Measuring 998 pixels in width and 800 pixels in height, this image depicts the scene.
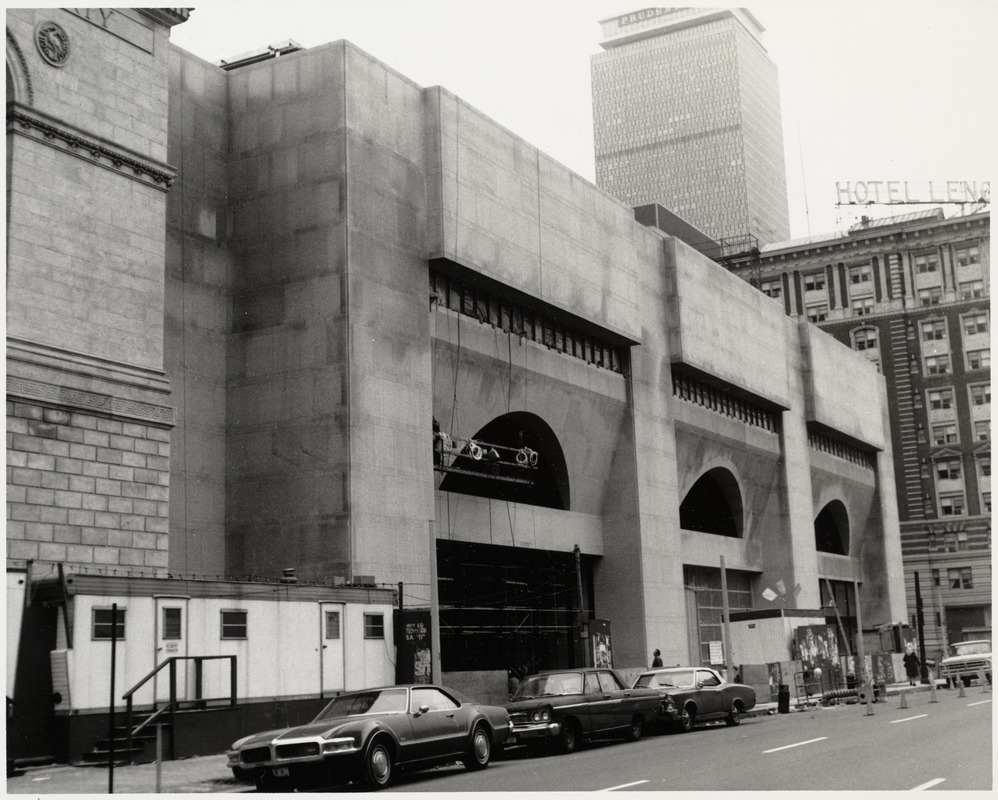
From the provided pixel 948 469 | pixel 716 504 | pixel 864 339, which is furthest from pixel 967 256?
pixel 716 504

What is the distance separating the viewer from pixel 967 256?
93.6m

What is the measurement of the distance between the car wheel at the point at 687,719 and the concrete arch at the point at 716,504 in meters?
27.0

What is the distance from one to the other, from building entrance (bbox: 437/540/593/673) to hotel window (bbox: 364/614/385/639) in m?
8.00

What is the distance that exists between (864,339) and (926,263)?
743 centimetres

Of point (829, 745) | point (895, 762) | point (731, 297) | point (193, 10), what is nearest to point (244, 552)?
point (193, 10)

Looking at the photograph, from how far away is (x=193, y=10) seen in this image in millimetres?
29562

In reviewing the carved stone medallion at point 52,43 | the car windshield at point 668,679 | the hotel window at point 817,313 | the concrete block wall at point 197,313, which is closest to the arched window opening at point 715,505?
the car windshield at point 668,679

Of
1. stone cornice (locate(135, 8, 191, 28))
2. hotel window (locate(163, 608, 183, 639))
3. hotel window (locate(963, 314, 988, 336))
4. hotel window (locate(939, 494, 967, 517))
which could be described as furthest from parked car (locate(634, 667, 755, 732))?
hotel window (locate(963, 314, 988, 336))

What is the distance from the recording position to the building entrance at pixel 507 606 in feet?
125

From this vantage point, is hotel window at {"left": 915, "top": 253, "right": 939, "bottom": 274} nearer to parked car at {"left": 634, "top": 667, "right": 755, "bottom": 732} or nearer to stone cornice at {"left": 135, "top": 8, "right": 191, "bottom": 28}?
parked car at {"left": 634, "top": 667, "right": 755, "bottom": 732}

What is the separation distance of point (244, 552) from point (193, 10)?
1351cm

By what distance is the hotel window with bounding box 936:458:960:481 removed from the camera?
310ft

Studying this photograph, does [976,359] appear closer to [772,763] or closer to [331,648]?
[331,648]

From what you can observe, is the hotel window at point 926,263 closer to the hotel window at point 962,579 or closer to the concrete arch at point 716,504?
the hotel window at point 962,579
